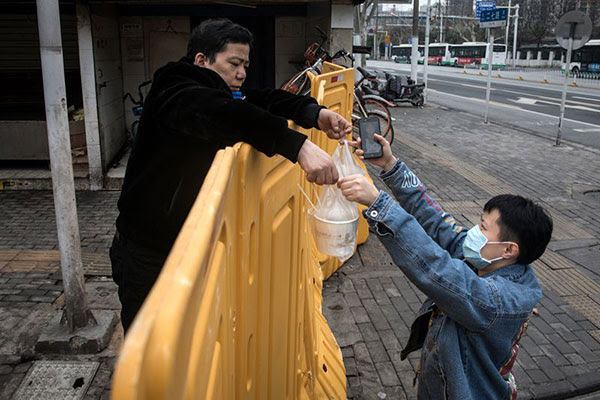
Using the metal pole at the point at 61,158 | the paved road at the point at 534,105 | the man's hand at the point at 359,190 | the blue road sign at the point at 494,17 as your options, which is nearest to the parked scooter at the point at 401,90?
the paved road at the point at 534,105

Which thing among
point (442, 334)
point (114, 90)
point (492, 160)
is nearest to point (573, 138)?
point (492, 160)

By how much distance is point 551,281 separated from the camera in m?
4.95

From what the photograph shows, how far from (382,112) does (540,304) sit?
604 centimetres

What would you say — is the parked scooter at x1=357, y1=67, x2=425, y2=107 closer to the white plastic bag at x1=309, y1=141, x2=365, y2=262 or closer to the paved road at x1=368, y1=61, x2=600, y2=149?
the paved road at x1=368, y1=61, x2=600, y2=149

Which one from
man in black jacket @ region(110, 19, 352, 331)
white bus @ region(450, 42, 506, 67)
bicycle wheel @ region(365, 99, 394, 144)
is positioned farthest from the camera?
white bus @ region(450, 42, 506, 67)

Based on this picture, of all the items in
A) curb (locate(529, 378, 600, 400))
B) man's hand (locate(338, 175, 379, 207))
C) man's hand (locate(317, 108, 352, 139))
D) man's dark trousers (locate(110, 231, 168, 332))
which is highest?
man's hand (locate(317, 108, 352, 139))

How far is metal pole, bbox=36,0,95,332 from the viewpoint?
349cm

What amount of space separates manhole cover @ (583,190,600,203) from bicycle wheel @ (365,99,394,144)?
10.7ft

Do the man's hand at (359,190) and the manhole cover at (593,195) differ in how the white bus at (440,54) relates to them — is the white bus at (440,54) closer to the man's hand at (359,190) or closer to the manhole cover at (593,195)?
the manhole cover at (593,195)

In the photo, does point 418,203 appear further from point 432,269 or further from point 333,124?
point 432,269

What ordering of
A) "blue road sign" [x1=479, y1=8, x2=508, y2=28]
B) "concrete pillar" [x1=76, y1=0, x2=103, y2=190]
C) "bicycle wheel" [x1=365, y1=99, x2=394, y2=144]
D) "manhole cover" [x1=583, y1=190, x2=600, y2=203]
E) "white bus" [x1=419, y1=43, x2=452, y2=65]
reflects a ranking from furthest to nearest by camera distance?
"white bus" [x1=419, y1=43, x2=452, y2=65], "blue road sign" [x1=479, y1=8, x2=508, y2=28], "bicycle wheel" [x1=365, y1=99, x2=394, y2=144], "manhole cover" [x1=583, y1=190, x2=600, y2=203], "concrete pillar" [x1=76, y1=0, x2=103, y2=190]

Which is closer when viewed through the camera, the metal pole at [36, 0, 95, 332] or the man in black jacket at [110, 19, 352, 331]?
the man in black jacket at [110, 19, 352, 331]

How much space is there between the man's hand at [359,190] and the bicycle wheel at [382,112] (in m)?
7.77

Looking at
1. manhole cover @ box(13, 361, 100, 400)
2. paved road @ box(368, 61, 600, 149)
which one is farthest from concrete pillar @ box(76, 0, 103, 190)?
paved road @ box(368, 61, 600, 149)
